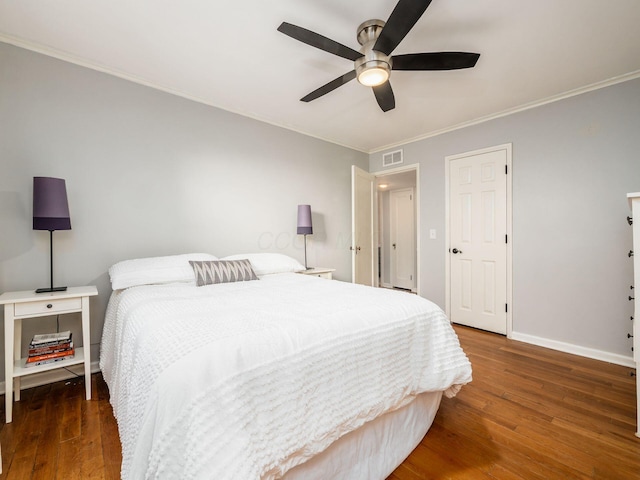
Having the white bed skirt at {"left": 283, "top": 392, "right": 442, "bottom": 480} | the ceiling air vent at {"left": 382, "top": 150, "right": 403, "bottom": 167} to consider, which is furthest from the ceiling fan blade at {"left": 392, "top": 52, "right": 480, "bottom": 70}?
the ceiling air vent at {"left": 382, "top": 150, "right": 403, "bottom": 167}

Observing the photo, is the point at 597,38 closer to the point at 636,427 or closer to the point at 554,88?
the point at 554,88

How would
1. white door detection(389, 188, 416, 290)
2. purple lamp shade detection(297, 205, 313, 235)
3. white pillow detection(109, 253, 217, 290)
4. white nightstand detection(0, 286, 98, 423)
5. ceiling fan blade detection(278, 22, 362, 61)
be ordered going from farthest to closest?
1. white door detection(389, 188, 416, 290)
2. purple lamp shade detection(297, 205, 313, 235)
3. white pillow detection(109, 253, 217, 290)
4. white nightstand detection(0, 286, 98, 423)
5. ceiling fan blade detection(278, 22, 362, 61)

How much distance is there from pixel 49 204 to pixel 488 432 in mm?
3048

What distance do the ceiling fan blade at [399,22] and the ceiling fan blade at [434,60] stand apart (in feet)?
0.53

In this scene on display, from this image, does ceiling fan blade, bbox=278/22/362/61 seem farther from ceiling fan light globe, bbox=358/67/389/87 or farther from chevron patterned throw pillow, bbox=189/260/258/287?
chevron patterned throw pillow, bbox=189/260/258/287

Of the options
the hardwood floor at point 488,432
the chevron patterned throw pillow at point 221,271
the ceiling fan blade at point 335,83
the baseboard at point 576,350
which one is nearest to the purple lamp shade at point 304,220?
the chevron patterned throw pillow at point 221,271

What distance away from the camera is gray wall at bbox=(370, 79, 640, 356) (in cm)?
239

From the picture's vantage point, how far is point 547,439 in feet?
4.91

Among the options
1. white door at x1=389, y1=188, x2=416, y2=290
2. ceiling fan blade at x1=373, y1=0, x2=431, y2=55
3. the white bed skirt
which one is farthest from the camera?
white door at x1=389, y1=188, x2=416, y2=290

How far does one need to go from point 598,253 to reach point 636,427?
151 centimetres

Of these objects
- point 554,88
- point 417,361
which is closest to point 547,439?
point 417,361

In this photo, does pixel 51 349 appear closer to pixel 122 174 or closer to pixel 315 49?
pixel 122 174

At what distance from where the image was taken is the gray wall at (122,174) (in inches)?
77.9

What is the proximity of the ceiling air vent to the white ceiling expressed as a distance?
1.15 m
